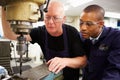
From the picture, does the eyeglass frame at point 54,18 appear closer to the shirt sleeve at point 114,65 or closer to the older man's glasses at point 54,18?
the older man's glasses at point 54,18

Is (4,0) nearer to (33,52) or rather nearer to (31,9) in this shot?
(31,9)

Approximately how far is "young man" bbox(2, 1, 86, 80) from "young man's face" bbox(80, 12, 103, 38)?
0.13m

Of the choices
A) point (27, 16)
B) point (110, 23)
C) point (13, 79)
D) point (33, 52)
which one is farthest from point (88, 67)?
point (110, 23)

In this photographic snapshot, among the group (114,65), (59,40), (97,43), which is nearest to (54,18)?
(59,40)

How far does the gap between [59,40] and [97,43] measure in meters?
0.32

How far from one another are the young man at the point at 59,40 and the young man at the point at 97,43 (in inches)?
3.0

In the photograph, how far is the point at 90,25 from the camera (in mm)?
1267

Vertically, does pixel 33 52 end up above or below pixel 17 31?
below

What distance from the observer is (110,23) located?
25.8 ft

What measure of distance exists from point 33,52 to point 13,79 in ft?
17.0

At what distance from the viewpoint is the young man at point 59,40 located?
1.28 meters

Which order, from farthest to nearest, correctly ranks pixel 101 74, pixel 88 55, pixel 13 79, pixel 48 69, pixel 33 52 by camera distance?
pixel 33 52 < pixel 88 55 < pixel 101 74 < pixel 48 69 < pixel 13 79

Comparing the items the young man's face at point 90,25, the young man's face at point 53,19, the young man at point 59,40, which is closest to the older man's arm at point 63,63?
the young man at point 59,40

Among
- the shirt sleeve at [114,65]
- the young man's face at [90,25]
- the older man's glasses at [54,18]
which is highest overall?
the older man's glasses at [54,18]
